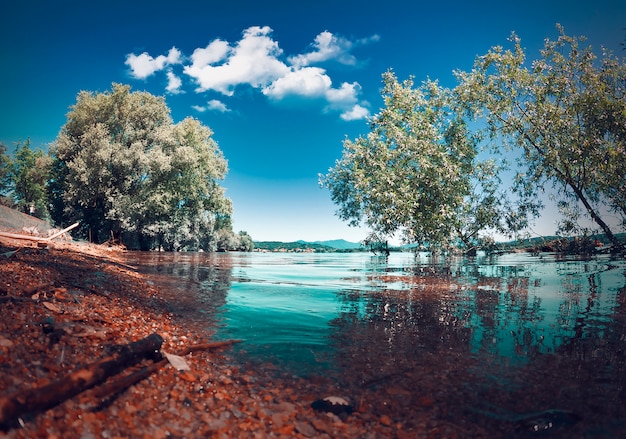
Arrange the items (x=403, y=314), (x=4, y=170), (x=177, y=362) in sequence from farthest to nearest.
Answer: (x=4, y=170) → (x=403, y=314) → (x=177, y=362)

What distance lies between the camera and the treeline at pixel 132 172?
35.3 m

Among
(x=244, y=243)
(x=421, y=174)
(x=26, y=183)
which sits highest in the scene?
(x=26, y=183)

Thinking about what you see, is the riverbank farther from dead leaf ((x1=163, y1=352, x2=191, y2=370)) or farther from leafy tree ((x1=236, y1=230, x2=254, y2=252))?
leafy tree ((x1=236, y1=230, x2=254, y2=252))

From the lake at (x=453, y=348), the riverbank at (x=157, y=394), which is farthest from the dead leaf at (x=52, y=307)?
the lake at (x=453, y=348)

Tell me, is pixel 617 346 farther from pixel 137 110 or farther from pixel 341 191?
pixel 137 110

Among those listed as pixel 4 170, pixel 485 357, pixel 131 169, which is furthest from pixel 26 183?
pixel 485 357

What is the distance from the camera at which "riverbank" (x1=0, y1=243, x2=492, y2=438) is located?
2820mm

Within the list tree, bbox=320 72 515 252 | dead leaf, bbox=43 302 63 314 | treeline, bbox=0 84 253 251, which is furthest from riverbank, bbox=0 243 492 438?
treeline, bbox=0 84 253 251

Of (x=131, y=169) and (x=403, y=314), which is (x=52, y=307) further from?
(x=131, y=169)

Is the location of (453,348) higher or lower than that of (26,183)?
lower

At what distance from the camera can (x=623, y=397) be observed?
3564 millimetres

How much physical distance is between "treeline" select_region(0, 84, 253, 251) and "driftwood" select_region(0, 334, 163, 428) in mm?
34862

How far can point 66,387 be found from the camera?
2.84 metres

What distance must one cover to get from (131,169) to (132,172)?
944 millimetres
